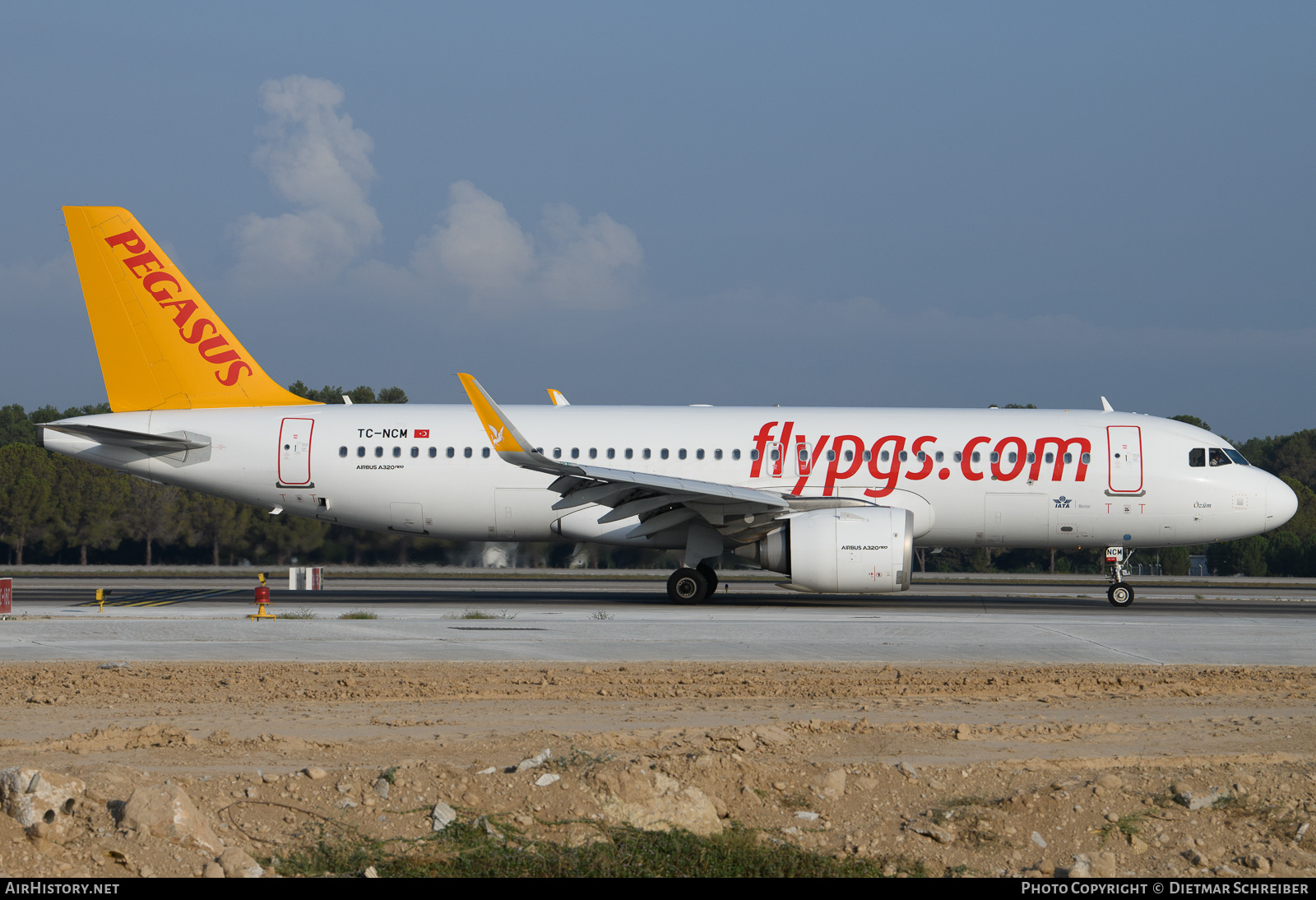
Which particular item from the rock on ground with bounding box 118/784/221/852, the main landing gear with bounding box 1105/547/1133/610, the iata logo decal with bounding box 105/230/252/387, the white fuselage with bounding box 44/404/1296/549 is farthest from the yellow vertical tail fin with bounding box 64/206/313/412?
the main landing gear with bounding box 1105/547/1133/610

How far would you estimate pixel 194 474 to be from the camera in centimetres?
1994

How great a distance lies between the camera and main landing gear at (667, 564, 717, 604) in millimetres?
19531

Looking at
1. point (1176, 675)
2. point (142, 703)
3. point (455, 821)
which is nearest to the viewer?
point (455, 821)

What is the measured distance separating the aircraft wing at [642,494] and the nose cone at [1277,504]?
7611 mm

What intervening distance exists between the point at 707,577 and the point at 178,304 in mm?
11386

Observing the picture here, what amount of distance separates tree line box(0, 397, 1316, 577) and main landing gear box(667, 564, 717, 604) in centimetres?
697

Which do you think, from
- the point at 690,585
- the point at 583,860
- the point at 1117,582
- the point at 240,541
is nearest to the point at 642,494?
the point at 690,585

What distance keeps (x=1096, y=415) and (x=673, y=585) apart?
28.8 ft

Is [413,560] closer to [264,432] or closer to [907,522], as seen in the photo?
[264,432]

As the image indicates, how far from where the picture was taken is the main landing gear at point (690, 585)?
1953 centimetres

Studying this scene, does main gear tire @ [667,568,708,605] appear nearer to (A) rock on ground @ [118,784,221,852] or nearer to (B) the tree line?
(B) the tree line

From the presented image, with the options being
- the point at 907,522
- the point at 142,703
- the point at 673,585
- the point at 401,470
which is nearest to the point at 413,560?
the point at 401,470

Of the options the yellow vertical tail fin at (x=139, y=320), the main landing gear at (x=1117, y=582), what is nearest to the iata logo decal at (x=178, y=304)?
the yellow vertical tail fin at (x=139, y=320)

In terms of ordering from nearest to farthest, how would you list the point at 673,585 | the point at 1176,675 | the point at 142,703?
the point at 142,703
the point at 1176,675
the point at 673,585
